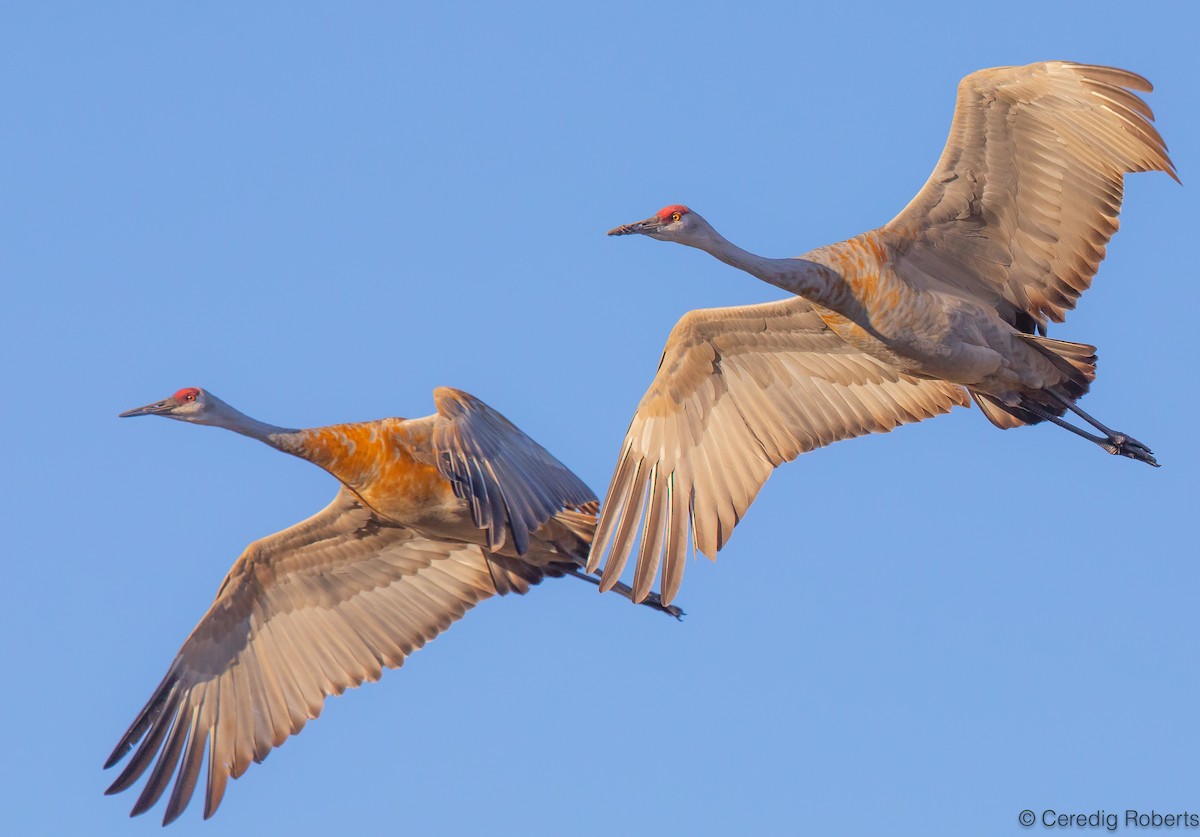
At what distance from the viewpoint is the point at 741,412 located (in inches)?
643

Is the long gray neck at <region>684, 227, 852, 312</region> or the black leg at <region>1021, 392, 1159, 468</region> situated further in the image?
the black leg at <region>1021, 392, 1159, 468</region>

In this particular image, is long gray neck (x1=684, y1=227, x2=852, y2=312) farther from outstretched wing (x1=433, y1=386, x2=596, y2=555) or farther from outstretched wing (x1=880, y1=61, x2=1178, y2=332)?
outstretched wing (x1=433, y1=386, x2=596, y2=555)

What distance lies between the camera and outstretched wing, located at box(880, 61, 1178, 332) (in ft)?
47.7

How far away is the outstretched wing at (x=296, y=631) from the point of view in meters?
16.3

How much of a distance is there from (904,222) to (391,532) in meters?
5.45

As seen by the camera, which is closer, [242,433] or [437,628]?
[242,433]

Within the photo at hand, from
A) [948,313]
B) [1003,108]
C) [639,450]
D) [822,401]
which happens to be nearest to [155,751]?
[639,450]

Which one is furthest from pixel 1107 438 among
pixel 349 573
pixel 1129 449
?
pixel 349 573

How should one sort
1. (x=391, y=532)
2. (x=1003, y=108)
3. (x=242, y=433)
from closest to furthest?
(x=1003, y=108) → (x=242, y=433) → (x=391, y=532)

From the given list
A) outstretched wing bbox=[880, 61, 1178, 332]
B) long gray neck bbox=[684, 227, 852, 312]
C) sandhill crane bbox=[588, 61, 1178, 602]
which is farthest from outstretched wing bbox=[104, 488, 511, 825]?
outstretched wing bbox=[880, 61, 1178, 332]

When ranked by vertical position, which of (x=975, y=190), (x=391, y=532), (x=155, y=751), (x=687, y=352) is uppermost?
(x=975, y=190)

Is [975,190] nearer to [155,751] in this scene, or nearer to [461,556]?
[461,556]

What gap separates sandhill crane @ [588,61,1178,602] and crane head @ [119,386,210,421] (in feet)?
11.9

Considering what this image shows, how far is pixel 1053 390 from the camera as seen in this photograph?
15.9 metres
